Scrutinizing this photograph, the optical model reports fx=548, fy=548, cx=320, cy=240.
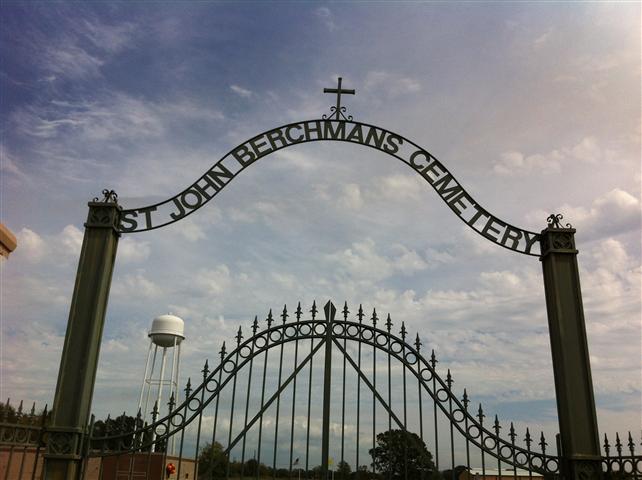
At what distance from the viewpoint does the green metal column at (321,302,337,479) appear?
649 centimetres

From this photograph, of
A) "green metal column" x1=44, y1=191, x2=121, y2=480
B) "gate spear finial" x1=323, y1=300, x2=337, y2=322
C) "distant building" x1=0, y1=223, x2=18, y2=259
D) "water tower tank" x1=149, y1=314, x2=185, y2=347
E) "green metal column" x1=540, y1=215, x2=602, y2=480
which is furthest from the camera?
"water tower tank" x1=149, y1=314, x2=185, y2=347

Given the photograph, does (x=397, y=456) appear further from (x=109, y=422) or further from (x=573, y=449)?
(x=109, y=422)

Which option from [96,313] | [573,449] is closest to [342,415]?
[573,449]

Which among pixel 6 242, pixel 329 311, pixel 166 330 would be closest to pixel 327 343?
pixel 329 311

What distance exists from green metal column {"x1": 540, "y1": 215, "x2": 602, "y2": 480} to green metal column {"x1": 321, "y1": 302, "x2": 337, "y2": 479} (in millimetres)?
2796

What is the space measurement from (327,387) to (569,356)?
3024 mm

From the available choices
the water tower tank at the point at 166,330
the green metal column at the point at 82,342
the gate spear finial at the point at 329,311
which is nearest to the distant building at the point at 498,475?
the gate spear finial at the point at 329,311

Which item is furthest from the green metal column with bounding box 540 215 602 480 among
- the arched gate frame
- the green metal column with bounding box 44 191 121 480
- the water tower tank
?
the water tower tank

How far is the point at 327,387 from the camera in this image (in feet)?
22.2

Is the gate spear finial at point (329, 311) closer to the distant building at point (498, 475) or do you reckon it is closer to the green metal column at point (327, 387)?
the green metal column at point (327, 387)

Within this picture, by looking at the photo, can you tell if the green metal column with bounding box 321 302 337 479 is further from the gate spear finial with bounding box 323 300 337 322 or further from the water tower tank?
the water tower tank

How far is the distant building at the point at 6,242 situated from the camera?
532 centimetres

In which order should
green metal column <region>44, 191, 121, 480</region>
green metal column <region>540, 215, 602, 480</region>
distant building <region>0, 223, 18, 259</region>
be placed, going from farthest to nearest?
green metal column <region>540, 215, 602, 480</region>, green metal column <region>44, 191, 121, 480</region>, distant building <region>0, 223, 18, 259</region>

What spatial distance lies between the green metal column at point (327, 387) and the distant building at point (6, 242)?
365cm
